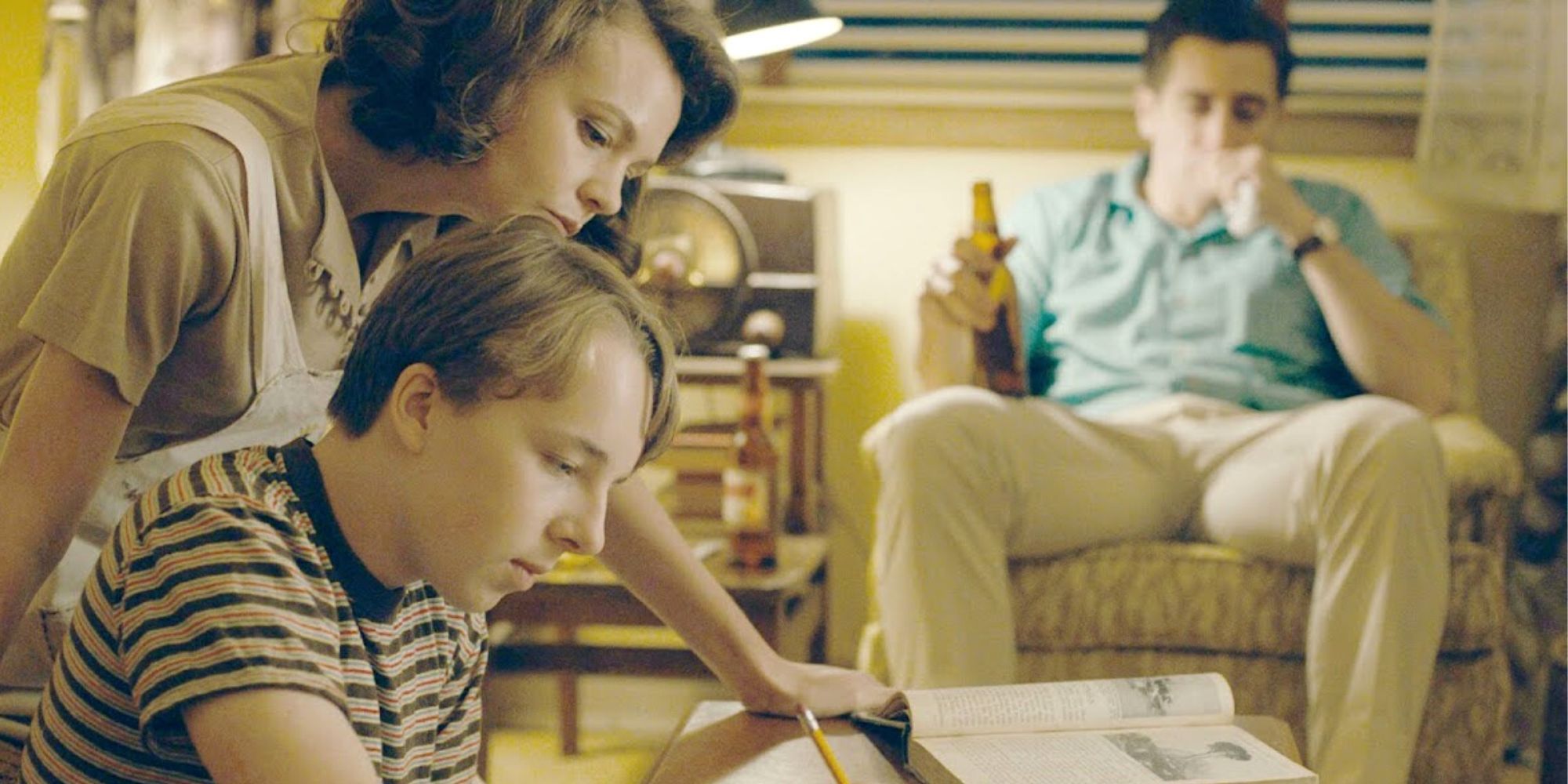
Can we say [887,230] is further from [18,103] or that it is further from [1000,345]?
[18,103]

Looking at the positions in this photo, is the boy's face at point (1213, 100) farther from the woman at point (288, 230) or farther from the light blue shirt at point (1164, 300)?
the woman at point (288, 230)

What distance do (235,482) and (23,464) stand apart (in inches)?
7.6

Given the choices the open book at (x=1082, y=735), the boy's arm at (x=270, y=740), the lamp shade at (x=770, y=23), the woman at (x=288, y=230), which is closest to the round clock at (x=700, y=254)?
the lamp shade at (x=770, y=23)

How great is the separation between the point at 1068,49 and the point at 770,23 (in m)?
1.23

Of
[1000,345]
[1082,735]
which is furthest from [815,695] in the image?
[1000,345]

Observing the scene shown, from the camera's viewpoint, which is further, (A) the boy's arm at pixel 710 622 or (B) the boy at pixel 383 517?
(A) the boy's arm at pixel 710 622

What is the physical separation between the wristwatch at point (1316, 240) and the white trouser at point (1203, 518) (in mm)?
275

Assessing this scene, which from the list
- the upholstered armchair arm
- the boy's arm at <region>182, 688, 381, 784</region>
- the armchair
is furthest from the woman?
the upholstered armchair arm

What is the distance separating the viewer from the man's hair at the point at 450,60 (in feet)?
3.68

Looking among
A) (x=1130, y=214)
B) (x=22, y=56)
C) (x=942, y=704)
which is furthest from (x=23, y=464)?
(x=1130, y=214)

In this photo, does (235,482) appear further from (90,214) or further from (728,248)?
(728,248)

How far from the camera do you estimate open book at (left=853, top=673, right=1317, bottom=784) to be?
3.22 feet

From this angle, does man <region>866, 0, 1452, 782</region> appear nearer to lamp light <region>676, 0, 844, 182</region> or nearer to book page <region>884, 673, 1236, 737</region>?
lamp light <region>676, 0, 844, 182</region>

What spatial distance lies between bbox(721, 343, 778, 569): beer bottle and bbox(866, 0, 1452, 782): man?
0.21 metres
